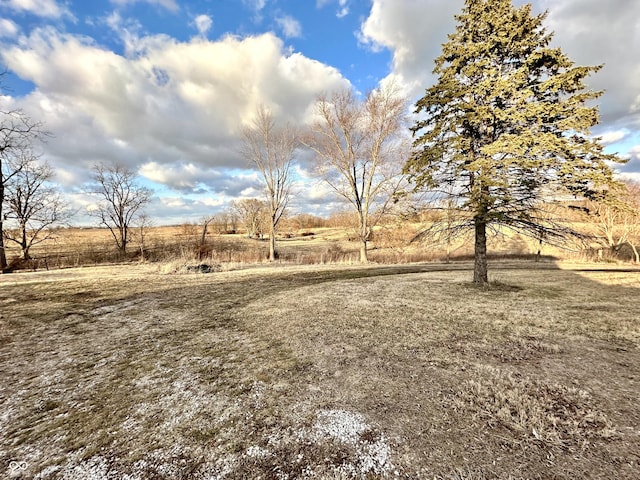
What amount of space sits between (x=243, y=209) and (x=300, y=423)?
55751 millimetres

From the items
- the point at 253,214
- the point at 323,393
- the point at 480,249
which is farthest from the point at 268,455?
the point at 253,214

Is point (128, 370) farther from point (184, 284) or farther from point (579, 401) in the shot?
point (184, 284)

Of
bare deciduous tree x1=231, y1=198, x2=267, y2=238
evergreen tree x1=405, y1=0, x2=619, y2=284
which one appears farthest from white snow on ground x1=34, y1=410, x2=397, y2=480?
bare deciduous tree x1=231, y1=198, x2=267, y2=238

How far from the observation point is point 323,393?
10.7ft

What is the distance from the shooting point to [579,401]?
2.98m

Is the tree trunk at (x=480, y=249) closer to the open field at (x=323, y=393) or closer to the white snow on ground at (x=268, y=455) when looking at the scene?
the open field at (x=323, y=393)

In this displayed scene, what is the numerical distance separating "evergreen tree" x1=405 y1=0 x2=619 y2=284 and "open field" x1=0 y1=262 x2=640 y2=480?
10.1 feet

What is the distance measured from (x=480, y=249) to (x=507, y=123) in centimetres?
379

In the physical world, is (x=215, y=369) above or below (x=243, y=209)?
below

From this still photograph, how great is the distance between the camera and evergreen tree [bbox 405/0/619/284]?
22.5 ft

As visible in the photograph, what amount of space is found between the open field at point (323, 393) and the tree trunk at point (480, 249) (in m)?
2.41

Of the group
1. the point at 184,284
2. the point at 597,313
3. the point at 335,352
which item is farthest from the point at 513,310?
the point at 184,284

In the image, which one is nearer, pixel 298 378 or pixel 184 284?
pixel 298 378

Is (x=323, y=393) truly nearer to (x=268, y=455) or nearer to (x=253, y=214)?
(x=268, y=455)
